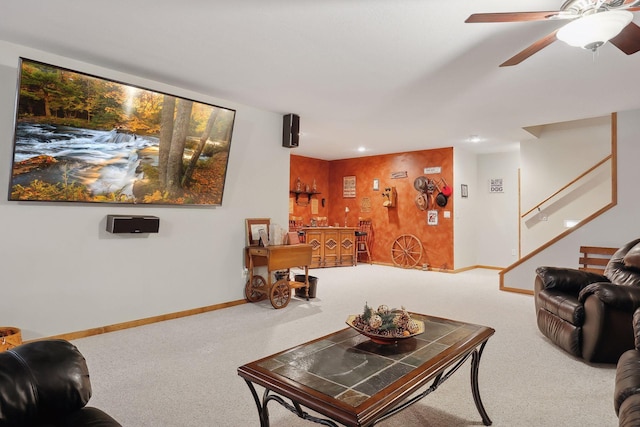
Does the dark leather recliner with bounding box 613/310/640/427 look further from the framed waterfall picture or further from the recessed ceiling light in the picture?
the recessed ceiling light

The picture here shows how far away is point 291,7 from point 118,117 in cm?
212

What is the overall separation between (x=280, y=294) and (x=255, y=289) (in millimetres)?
371

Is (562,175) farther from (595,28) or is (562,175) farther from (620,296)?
(595,28)

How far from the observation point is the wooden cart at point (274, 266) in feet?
15.3

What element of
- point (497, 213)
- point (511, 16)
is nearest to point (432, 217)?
point (497, 213)

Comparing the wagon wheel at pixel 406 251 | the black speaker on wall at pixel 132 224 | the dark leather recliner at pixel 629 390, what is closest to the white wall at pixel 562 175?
the wagon wheel at pixel 406 251

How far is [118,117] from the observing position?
3615 mm

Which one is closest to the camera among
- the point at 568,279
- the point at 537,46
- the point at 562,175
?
the point at 537,46

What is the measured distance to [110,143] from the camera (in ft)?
11.9

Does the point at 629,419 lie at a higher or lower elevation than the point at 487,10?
lower

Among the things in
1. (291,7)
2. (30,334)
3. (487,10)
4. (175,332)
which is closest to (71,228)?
(30,334)

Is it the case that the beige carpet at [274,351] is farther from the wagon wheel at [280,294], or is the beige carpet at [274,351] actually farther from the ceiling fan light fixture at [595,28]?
the ceiling fan light fixture at [595,28]

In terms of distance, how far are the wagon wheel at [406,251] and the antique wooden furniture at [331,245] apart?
3.12 ft

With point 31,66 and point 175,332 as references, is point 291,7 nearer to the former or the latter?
point 31,66
